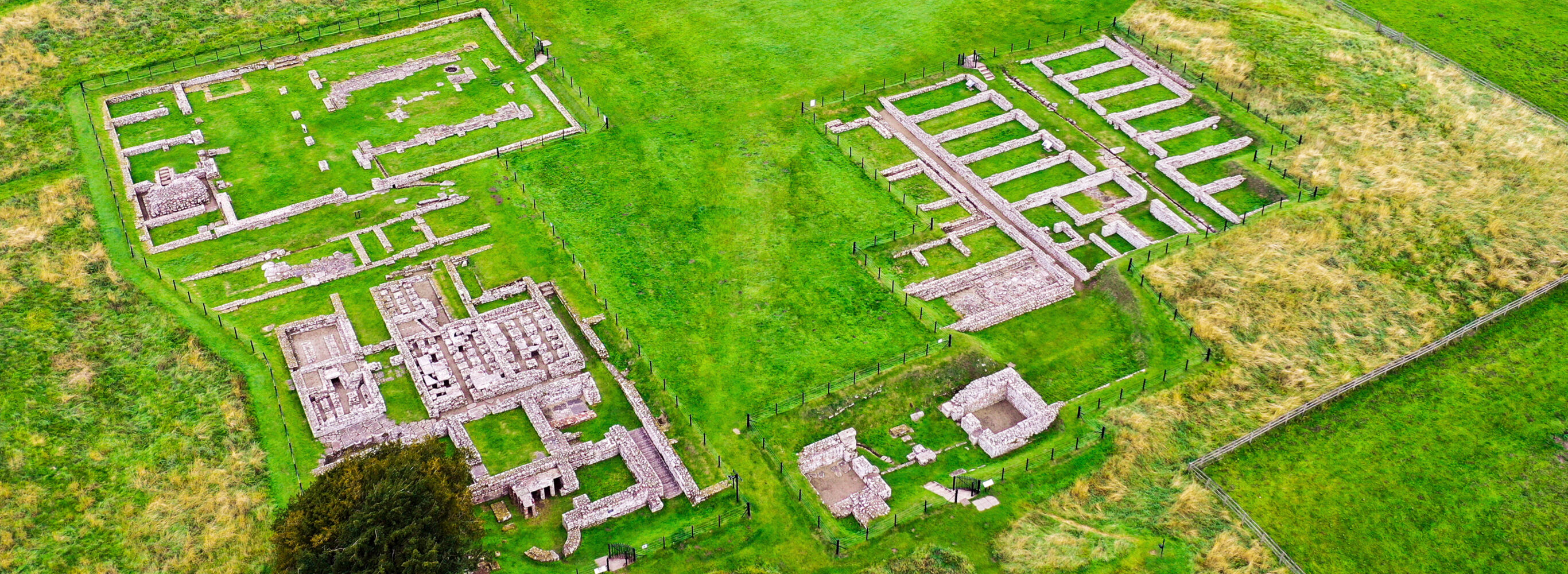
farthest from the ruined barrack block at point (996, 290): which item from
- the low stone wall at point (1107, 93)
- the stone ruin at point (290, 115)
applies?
the stone ruin at point (290, 115)

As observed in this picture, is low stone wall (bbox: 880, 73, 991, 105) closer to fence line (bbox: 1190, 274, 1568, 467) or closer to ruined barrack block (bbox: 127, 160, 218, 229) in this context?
fence line (bbox: 1190, 274, 1568, 467)

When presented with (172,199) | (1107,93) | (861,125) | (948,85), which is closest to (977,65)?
(948,85)

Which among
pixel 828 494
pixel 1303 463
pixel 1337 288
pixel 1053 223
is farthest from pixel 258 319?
pixel 1337 288

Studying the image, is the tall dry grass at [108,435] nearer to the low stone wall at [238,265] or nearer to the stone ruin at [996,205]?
the low stone wall at [238,265]

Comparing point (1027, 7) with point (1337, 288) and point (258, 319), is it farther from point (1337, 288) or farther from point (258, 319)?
point (258, 319)

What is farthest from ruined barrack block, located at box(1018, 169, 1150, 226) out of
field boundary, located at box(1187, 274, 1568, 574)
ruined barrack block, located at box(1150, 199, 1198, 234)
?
field boundary, located at box(1187, 274, 1568, 574)

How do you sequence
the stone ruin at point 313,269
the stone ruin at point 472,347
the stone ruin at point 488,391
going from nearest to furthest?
the stone ruin at point 488,391 < the stone ruin at point 472,347 < the stone ruin at point 313,269
